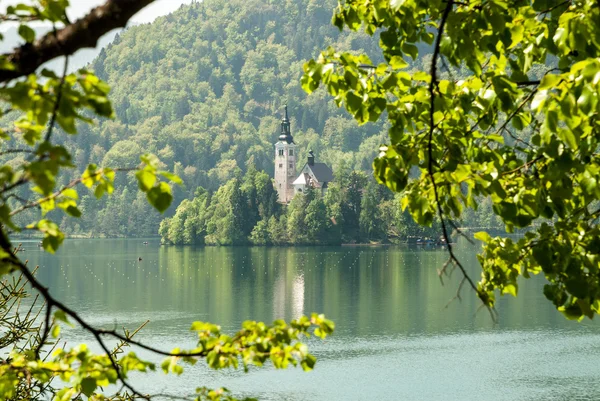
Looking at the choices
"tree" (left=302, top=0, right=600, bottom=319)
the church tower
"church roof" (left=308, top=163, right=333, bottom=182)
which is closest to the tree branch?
"tree" (left=302, top=0, right=600, bottom=319)

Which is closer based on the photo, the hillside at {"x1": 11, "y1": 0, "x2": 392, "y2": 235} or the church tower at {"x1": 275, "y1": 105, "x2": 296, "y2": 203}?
the church tower at {"x1": 275, "y1": 105, "x2": 296, "y2": 203}

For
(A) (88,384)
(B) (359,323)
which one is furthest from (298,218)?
(A) (88,384)

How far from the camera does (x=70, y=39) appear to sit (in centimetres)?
195

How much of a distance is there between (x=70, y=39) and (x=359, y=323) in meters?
33.1

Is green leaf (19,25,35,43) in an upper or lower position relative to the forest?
lower

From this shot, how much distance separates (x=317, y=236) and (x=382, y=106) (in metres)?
81.7

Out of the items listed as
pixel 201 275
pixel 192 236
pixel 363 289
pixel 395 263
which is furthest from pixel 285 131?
pixel 363 289

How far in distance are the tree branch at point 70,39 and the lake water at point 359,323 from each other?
9.34 ft

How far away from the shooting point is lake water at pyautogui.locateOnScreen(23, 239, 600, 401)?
→ 78.1 ft

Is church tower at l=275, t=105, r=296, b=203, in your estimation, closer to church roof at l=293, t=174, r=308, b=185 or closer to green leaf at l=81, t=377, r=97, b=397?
church roof at l=293, t=174, r=308, b=185

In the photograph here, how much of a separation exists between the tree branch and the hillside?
12291cm

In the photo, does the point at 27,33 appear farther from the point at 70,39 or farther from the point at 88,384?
the point at 88,384

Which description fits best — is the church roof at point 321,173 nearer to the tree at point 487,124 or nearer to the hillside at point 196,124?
the hillside at point 196,124

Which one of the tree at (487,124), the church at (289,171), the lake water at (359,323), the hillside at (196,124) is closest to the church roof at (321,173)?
the church at (289,171)
